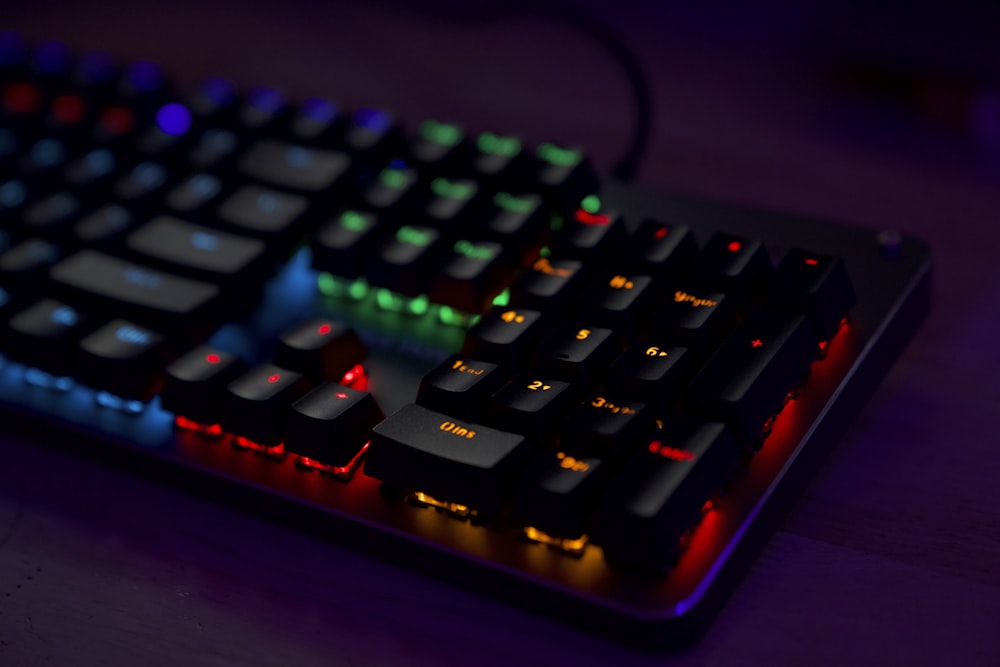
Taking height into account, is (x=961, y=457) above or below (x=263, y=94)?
below

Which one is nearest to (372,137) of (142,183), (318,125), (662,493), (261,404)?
(318,125)

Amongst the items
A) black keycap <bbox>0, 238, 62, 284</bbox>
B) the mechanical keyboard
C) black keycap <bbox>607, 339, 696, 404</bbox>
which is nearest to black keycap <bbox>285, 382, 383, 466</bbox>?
the mechanical keyboard

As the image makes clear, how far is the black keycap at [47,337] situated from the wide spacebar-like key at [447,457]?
0.18 meters

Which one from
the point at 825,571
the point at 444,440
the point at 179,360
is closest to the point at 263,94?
the point at 179,360

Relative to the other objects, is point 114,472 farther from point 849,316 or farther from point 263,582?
point 849,316

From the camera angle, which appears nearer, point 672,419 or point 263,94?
point 672,419

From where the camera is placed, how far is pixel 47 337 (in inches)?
21.3

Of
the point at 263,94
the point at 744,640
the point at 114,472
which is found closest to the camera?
the point at 744,640

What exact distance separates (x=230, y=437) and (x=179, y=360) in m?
0.05

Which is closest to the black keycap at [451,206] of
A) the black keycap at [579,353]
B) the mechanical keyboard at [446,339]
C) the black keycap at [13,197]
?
the mechanical keyboard at [446,339]

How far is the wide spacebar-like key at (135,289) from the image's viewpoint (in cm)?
56

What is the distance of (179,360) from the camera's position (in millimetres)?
523

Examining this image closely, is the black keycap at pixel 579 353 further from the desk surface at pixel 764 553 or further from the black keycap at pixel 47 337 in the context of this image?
the black keycap at pixel 47 337

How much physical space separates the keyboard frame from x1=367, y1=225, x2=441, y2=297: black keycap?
44mm
